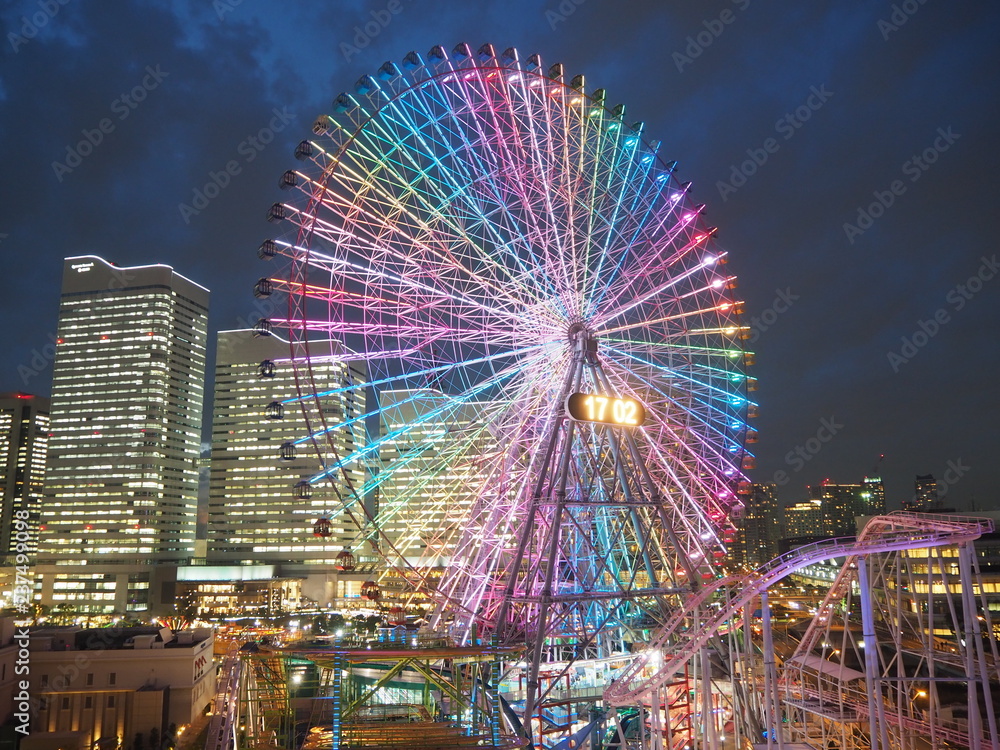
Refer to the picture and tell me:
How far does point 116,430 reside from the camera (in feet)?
454

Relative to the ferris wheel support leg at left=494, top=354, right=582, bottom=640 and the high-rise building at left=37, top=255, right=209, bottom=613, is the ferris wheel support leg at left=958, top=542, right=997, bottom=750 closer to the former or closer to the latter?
the ferris wheel support leg at left=494, top=354, right=582, bottom=640

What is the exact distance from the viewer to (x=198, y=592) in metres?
123

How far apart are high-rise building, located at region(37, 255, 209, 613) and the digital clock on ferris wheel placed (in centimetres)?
12234

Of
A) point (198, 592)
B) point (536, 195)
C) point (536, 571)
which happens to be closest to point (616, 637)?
point (536, 571)

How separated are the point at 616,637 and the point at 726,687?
265 inches

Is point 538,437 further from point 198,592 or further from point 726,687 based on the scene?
point 198,592

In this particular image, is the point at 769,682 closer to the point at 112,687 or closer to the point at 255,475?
the point at 112,687

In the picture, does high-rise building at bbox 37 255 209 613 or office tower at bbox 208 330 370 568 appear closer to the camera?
high-rise building at bbox 37 255 209 613

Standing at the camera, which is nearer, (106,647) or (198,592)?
(106,647)

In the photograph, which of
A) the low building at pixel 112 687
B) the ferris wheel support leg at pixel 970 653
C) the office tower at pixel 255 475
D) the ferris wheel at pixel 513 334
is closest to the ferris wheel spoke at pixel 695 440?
the ferris wheel at pixel 513 334

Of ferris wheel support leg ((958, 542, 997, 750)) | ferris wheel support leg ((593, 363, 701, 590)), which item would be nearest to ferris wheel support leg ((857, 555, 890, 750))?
ferris wheel support leg ((958, 542, 997, 750))

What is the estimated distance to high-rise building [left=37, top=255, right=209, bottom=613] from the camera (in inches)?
5300

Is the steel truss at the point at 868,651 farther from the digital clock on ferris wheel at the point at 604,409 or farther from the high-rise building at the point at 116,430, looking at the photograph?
the high-rise building at the point at 116,430

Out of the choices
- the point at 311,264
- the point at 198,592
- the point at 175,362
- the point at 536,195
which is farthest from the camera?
the point at 175,362
